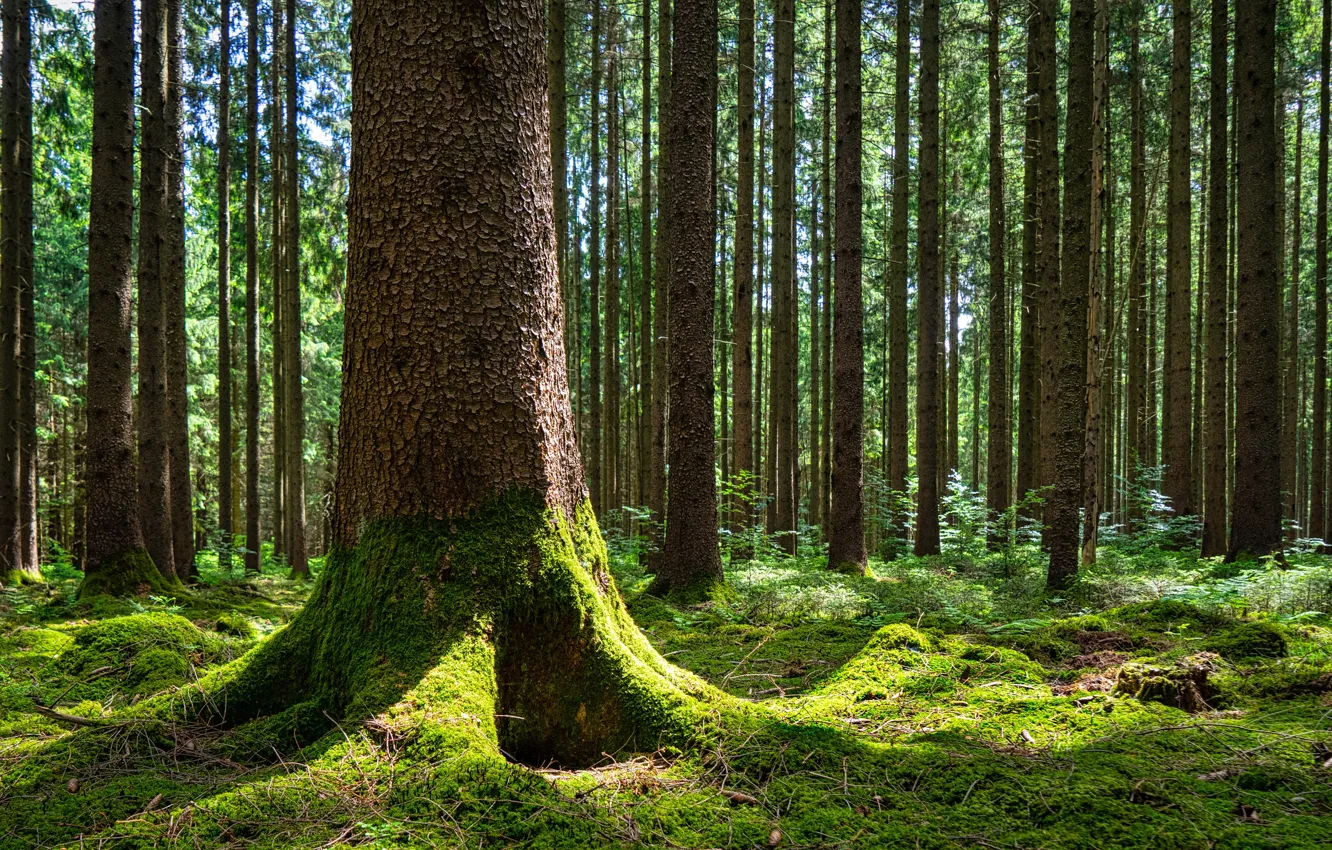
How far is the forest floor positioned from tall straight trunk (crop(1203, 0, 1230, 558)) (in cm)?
818

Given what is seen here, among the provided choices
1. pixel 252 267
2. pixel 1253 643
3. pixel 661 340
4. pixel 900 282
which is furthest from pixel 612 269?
pixel 1253 643

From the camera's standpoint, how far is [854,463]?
10.0m

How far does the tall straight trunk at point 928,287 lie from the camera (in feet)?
41.2

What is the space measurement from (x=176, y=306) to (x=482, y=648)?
12.5 m

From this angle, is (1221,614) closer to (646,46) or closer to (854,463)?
(854,463)

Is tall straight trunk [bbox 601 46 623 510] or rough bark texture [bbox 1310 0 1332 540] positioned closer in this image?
rough bark texture [bbox 1310 0 1332 540]

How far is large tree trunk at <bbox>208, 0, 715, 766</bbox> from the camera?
123 inches

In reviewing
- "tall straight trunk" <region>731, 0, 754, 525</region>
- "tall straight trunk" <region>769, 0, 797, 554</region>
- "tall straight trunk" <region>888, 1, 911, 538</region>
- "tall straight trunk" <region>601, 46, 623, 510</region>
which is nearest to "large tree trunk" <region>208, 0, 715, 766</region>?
"tall straight trunk" <region>731, 0, 754, 525</region>

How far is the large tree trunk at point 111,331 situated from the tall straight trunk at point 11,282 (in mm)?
3605

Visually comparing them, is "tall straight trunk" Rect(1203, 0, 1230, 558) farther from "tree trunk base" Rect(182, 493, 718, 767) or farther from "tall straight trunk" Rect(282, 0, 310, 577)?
Answer: "tall straight trunk" Rect(282, 0, 310, 577)

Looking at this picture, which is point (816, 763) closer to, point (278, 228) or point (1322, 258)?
point (278, 228)

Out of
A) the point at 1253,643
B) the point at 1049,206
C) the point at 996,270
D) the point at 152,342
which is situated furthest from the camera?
the point at 996,270

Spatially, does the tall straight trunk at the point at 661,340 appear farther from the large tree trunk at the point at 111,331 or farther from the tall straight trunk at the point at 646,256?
the large tree trunk at the point at 111,331

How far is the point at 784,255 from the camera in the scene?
47.8 ft
